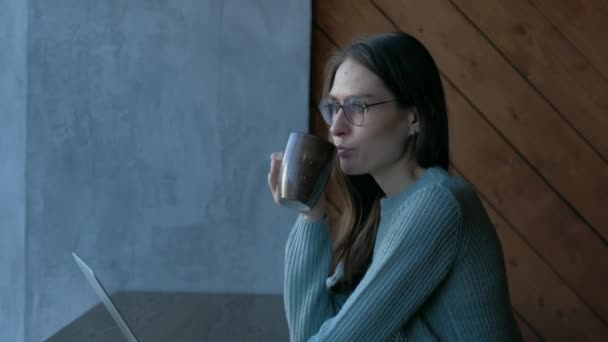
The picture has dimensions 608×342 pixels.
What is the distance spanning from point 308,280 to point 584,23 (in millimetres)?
1151

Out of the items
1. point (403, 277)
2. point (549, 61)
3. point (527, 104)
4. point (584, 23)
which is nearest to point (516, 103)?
point (527, 104)

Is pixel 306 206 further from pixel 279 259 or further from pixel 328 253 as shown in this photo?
pixel 279 259

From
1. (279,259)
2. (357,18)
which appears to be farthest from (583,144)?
(279,259)

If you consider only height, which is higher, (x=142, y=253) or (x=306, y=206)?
(x=142, y=253)

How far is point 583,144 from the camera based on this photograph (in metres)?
2.17

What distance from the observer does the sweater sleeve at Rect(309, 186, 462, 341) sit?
45.5 inches

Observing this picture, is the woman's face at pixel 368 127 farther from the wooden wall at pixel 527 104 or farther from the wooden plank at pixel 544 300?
the wooden plank at pixel 544 300

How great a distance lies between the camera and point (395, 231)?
119 centimetres

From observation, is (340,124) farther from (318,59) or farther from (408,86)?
(318,59)

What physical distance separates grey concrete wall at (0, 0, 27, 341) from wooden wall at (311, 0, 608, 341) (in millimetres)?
779

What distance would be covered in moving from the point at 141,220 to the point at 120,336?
507 millimetres

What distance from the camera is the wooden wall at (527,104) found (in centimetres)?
217

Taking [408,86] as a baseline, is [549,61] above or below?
above

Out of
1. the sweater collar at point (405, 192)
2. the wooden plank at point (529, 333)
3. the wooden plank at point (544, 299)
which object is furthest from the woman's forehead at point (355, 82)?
the wooden plank at point (529, 333)
